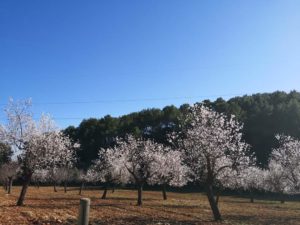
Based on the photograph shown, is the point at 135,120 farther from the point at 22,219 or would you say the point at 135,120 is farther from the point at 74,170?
the point at 22,219

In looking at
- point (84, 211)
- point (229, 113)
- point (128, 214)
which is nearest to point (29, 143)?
point (128, 214)

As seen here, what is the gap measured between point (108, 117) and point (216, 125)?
346 ft

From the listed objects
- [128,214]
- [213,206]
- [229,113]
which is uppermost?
[229,113]

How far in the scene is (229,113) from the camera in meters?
107

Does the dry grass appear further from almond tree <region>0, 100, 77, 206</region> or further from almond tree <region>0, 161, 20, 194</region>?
almond tree <region>0, 161, 20, 194</region>

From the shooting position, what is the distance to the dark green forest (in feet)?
341

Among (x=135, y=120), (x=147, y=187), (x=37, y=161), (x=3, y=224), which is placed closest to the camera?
(x=3, y=224)

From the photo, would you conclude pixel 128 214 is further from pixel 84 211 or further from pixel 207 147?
pixel 84 211

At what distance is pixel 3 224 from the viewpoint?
19703mm

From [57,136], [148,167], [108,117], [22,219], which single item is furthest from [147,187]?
[22,219]

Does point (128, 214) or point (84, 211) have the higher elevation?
point (84, 211)

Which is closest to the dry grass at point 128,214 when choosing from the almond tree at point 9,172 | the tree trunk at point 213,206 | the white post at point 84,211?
the tree trunk at point 213,206

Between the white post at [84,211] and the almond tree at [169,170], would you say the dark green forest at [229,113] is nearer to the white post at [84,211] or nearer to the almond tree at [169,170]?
the almond tree at [169,170]

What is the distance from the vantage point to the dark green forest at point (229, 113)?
104m
